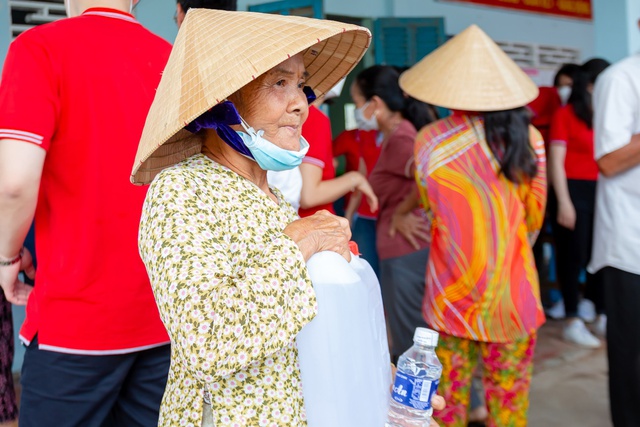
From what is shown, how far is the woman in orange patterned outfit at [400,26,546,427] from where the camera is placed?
102 inches

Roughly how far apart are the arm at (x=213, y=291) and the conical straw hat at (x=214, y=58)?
16cm

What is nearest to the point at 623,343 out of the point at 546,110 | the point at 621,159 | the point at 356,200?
the point at 621,159

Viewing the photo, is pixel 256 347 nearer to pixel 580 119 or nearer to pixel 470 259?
pixel 470 259

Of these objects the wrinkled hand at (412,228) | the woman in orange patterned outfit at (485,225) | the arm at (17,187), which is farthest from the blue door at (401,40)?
the arm at (17,187)

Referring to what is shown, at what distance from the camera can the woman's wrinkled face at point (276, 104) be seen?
144 cm

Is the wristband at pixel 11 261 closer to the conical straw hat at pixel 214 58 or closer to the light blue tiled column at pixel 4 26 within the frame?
the conical straw hat at pixel 214 58

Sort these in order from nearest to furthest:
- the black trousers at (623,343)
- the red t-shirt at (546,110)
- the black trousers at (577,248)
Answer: the black trousers at (623,343)
the black trousers at (577,248)
the red t-shirt at (546,110)

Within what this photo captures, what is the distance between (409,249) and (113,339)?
1953 millimetres

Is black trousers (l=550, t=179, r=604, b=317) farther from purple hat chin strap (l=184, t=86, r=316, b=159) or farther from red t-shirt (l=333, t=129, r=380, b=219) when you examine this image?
purple hat chin strap (l=184, t=86, r=316, b=159)

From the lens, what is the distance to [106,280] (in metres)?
1.81

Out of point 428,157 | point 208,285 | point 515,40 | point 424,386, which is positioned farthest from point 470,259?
point 515,40

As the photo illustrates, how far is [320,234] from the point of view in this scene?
1.36m

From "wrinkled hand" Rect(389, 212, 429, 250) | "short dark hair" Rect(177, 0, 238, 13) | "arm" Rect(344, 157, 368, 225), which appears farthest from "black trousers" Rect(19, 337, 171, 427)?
"arm" Rect(344, 157, 368, 225)

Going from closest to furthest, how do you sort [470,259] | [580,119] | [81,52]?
[81,52] < [470,259] < [580,119]
